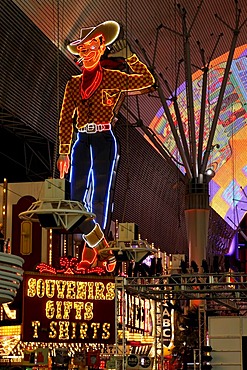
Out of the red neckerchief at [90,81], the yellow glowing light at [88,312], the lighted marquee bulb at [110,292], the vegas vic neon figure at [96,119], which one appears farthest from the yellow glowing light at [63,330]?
the red neckerchief at [90,81]

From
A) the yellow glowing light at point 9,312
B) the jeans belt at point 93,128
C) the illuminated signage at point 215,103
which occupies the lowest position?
the yellow glowing light at point 9,312

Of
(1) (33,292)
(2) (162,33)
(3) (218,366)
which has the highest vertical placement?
(2) (162,33)

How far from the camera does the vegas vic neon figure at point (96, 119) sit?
24.5m

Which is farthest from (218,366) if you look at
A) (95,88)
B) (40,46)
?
(40,46)

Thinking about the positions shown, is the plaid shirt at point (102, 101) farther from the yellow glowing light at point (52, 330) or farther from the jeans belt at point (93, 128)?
the yellow glowing light at point (52, 330)

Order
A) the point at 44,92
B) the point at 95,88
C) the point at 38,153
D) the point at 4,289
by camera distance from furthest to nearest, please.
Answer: the point at 38,153
the point at 44,92
the point at 95,88
the point at 4,289

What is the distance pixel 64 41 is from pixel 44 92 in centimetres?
157

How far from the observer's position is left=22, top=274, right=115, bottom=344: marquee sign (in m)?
25.8

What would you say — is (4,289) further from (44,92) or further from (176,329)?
(176,329)

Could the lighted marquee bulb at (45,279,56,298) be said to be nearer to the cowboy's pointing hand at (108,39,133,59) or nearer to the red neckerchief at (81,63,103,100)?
the red neckerchief at (81,63,103,100)

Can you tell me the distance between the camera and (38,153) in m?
33.4

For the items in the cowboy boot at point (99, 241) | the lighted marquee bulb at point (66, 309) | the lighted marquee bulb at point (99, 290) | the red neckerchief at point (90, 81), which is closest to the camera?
the cowboy boot at point (99, 241)

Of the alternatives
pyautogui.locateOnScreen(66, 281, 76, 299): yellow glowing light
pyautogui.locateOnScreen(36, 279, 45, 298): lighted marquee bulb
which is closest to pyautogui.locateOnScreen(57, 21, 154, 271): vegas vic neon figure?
pyautogui.locateOnScreen(36, 279, 45, 298): lighted marquee bulb

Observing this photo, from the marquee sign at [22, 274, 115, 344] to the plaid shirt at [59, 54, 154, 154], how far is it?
153 inches
